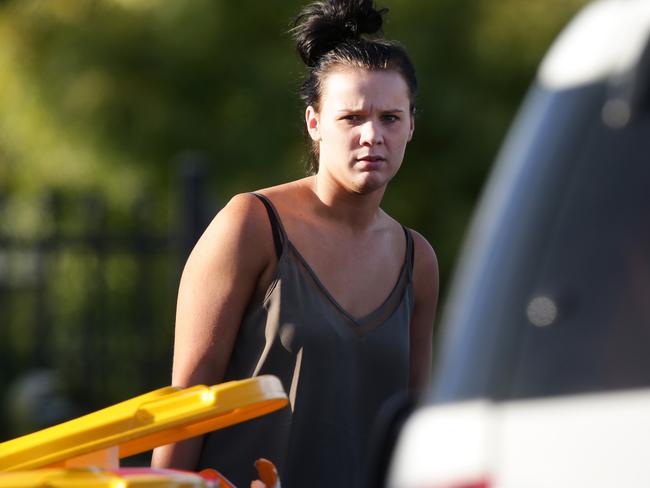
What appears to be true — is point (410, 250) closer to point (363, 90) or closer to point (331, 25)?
point (363, 90)

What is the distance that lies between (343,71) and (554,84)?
4.75ft

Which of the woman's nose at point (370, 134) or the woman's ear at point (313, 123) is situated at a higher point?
the woman's ear at point (313, 123)

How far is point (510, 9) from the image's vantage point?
9.61 metres

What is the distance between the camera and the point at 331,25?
314cm

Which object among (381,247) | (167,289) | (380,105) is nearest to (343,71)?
(380,105)

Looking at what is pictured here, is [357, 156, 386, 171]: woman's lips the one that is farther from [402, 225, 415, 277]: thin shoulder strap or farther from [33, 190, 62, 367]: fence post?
[33, 190, 62, 367]: fence post

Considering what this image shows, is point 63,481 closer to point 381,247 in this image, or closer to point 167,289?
point 381,247

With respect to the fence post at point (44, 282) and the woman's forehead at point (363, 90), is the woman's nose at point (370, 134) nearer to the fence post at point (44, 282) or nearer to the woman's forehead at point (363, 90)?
the woman's forehead at point (363, 90)

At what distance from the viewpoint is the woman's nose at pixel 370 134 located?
2.80 metres

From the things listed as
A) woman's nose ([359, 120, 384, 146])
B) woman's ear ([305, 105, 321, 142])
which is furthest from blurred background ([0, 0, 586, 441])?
woman's nose ([359, 120, 384, 146])

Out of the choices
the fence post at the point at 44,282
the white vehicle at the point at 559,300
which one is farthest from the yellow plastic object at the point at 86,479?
the fence post at the point at 44,282

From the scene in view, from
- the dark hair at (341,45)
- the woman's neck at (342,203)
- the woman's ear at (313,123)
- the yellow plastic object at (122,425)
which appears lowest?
the yellow plastic object at (122,425)

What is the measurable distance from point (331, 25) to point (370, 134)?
1.42ft

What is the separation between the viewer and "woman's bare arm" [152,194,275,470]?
277 centimetres
